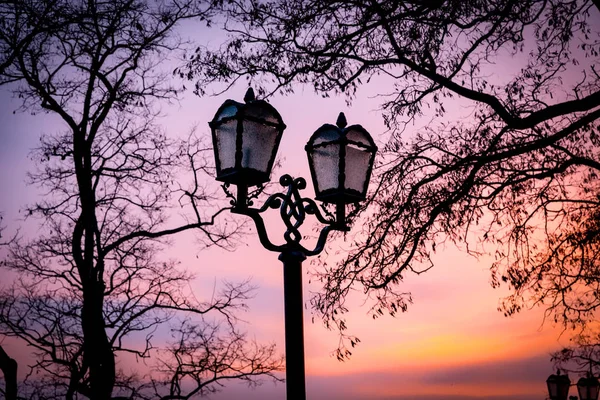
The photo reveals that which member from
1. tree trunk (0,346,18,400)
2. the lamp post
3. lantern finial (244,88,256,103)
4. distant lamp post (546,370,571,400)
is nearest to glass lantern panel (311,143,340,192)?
the lamp post

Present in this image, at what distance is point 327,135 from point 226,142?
3.18 feet

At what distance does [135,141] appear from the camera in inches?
753

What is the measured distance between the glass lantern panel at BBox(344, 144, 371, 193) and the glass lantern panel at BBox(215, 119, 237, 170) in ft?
3.50

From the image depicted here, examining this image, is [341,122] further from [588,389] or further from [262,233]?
[588,389]

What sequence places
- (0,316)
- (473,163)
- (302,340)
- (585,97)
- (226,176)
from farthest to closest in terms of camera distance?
(0,316) → (473,163) → (585,97) → (226,176) → (302,340)

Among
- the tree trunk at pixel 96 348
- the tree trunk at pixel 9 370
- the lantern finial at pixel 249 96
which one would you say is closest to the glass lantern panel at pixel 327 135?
the lantern finial at pixel 249 96

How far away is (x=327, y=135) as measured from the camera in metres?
6.36

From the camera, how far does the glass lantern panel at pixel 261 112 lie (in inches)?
228

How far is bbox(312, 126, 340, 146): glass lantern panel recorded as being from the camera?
6.32 metres

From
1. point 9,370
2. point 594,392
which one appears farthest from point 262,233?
point 594,392

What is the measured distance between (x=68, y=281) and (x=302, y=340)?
46.3ft

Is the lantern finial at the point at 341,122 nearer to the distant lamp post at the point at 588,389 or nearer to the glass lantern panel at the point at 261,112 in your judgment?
the glass lantern panel at the point at 261,112

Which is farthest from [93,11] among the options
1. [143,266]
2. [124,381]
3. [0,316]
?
[124,381]

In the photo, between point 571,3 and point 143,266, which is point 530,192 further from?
point 143,266
